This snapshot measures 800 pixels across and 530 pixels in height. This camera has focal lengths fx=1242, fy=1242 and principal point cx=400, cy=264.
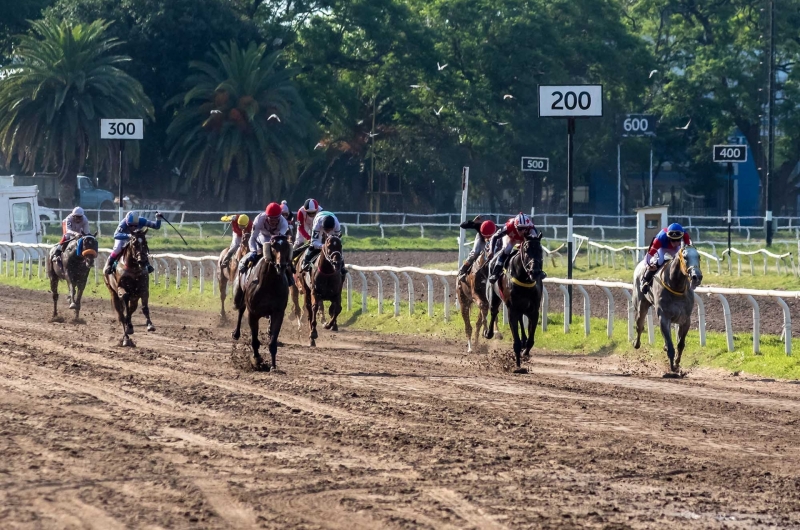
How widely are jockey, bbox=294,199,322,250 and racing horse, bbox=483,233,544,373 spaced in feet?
14.8

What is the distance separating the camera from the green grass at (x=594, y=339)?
13.9m

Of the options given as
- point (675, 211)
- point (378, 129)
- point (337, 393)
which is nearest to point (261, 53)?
point (378, 129)

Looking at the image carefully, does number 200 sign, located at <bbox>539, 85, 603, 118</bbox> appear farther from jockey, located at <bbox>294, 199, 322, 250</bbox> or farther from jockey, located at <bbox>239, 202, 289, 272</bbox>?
jockey, located at <bbox>239, 202, 289, 272</bbox>

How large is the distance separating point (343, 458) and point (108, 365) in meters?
5.91

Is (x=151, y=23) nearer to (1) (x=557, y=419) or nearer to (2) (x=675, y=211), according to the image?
(2) (x=675, y=211)

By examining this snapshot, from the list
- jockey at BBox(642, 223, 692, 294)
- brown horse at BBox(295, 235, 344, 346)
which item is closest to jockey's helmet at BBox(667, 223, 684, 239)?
jockey at BBox(642, 223, 692, 294)

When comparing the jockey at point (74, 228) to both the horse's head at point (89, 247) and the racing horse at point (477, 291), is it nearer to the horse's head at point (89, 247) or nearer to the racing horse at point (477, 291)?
the horse's head at point (89, 247)

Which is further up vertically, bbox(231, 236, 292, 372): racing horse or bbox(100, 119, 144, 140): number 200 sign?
bbox(100, 119, 144, 140): number 200 sign

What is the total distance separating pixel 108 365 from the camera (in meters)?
13.4

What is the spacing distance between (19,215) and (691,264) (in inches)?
1018

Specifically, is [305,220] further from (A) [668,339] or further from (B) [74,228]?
(A) [668,339]

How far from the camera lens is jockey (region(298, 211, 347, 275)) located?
1691cm

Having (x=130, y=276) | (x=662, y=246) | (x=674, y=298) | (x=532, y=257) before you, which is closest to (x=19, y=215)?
(x=130, y=276)

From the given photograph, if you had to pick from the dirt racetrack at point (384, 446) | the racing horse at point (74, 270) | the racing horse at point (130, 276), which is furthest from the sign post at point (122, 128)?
the dirt racetrack at point (384, 446)
